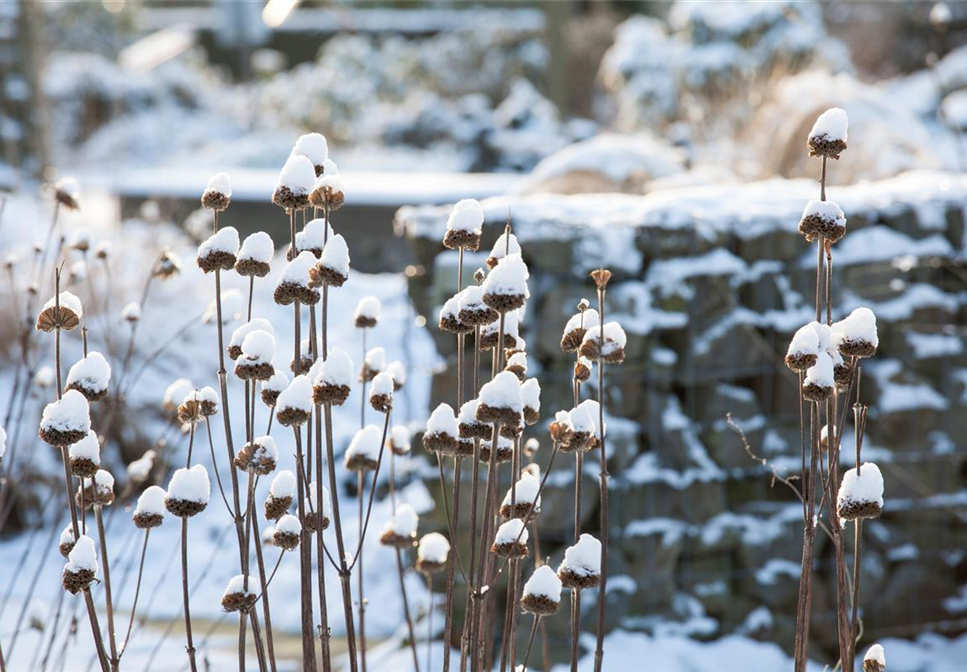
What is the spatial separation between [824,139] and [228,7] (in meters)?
16.8

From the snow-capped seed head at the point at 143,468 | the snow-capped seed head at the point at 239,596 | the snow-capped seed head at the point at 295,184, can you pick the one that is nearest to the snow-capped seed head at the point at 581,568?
the snow-capped seed head at the point at 239,596

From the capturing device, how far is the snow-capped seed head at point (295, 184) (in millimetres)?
1085

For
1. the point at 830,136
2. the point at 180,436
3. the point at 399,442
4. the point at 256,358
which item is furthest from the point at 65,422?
the point at 180,436

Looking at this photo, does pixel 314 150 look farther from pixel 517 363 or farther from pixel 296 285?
pixel 517 363

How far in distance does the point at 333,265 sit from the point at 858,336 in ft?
1.74

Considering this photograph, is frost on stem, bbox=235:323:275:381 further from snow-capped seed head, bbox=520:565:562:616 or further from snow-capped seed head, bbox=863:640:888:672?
snow-capped seed head, bbox=863:640:888:672

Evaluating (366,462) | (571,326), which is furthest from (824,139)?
(366,462)

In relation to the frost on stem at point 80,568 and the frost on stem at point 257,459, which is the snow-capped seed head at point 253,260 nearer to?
the frost on stem at point 257,459

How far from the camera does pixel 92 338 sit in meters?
3.79

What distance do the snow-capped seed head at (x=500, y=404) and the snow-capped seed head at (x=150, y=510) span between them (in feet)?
1.39

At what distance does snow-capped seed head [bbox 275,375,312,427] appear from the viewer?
1040 millimetres

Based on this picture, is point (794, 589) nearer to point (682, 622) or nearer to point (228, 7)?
point (682, 622)

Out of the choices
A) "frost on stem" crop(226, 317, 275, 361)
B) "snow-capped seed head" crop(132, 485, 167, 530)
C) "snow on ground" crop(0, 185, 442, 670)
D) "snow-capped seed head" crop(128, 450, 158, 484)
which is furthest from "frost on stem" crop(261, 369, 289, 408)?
"snow on ground" crop(0, 185, 442, 670)

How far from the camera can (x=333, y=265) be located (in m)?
1.05
